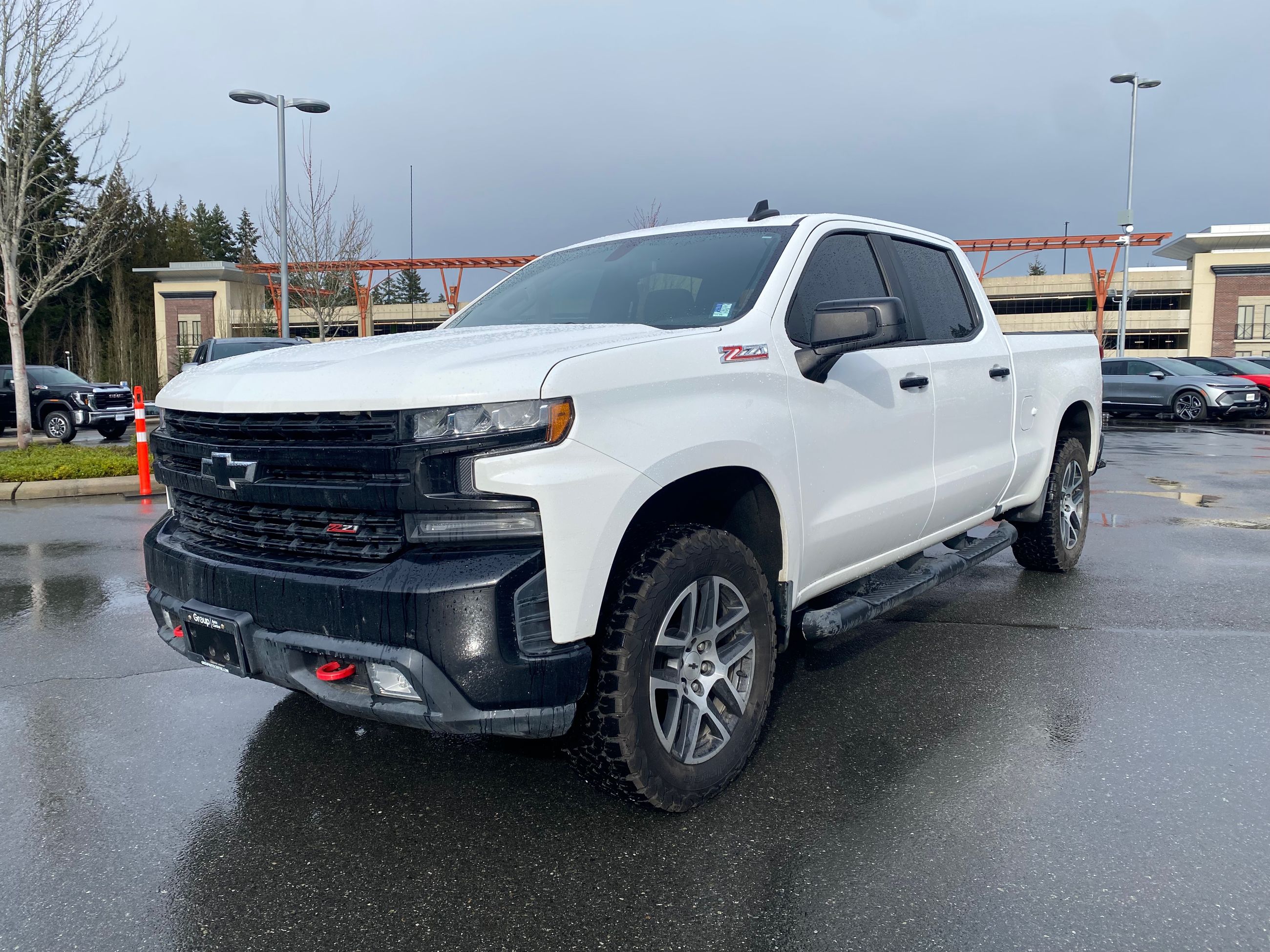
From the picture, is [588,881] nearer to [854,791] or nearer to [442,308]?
[854,791]

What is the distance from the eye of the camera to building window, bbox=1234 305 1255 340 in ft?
193

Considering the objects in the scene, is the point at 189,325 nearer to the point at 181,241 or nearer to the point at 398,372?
the point at 181,241

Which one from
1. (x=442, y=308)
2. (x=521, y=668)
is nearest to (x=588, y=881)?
(x=521, y=668)

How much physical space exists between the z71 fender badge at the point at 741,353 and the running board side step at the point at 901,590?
1.02m

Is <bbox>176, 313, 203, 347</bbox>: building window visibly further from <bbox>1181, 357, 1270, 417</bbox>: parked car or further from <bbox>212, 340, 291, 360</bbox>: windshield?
<bbox>1181, 357, 1270, 417</bbox>: parked car

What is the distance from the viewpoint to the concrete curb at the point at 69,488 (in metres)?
10.6

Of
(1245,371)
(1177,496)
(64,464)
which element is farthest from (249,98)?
(1245,371)

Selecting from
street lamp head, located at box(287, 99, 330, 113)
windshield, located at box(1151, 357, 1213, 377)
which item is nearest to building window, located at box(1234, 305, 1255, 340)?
windshield, located at box(1151, 357, 1213, 377)

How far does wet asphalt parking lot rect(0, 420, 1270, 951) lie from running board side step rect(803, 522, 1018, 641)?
15.9 inches

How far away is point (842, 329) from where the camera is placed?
11.3 feet

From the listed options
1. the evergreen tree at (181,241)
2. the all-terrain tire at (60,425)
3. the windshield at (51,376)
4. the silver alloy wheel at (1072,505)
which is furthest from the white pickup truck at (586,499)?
the evergreen tree at (181,241)

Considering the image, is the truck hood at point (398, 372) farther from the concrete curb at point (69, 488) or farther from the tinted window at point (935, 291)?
the concrete curb at point (69, 488)

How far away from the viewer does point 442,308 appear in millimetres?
65188

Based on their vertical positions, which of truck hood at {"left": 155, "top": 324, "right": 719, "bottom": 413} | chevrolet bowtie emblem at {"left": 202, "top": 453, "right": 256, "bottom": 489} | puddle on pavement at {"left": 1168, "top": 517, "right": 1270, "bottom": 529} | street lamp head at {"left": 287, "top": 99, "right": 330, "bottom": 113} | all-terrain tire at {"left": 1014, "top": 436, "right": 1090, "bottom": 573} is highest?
street lamp head at {"left": 287, "top": 99, "right": 330, "bottom": 113}
